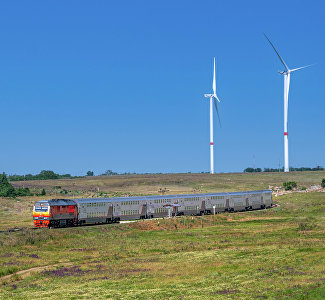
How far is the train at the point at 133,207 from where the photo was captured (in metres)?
69.5

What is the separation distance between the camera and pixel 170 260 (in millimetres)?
46656

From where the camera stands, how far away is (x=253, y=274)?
38219 mm

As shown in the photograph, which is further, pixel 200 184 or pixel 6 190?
pixel 200 184

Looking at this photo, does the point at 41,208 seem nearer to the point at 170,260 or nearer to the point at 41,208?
the point at 41,208

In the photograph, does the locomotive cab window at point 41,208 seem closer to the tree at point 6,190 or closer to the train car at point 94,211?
the train car at point 94,211

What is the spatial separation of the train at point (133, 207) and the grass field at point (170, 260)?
178 inches

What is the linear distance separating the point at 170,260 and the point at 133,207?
3522 centimetres

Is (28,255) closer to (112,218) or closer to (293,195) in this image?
(112,218)

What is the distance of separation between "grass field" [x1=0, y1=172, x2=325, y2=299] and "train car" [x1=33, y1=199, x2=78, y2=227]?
4331mm

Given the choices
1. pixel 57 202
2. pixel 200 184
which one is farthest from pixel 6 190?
pixel 200 184

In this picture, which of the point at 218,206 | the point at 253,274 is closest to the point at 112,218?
the point at 218,206

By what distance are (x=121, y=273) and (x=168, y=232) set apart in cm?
3040

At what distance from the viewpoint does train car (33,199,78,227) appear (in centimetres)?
6838

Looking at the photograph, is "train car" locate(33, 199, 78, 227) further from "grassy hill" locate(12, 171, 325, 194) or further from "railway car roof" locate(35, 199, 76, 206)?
"grassy hill" locate(12, 171, 325, 194)
